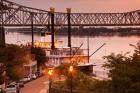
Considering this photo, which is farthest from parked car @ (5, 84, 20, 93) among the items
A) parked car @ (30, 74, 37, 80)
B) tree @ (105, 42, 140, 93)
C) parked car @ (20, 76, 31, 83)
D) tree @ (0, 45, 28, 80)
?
parked car @ (30, 74, 37, 80)

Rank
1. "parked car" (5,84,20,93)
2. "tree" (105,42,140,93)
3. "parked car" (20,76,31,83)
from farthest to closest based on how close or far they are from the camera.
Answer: "parked car" (20,76,31,83) < "parked car" (5,84,20,93) < "tree" (105,42,140,93)

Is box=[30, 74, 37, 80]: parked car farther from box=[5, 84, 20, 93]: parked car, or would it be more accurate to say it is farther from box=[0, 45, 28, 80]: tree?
box=[5, 84, 20, 93]: parked car

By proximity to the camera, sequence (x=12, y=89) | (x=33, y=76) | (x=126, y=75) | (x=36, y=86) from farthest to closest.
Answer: (x=33, y=76) → (x=36, y=86) → (x=12, y=89) → (x=126, y=75)

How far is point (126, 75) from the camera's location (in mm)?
32062

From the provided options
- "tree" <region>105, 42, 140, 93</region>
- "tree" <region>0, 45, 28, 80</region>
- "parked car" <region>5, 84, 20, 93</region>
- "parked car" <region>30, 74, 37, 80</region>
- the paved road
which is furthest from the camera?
"parked car" <region>30, 74, 37, 80</region>

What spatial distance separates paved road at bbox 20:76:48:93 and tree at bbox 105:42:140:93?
12.5 metres

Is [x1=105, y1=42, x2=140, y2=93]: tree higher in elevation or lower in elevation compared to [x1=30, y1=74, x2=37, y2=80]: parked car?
higher

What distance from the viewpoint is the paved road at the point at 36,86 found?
4610 centimetres

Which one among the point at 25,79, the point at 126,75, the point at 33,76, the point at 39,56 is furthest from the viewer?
the point at 39,56

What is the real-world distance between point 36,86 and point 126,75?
19.3m

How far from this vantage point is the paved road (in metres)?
46.1

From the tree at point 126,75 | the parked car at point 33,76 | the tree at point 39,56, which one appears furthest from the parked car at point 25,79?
the tree at point 126,75

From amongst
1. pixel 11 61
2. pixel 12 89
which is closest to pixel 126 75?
pixel 12 89

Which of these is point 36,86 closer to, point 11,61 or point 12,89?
point 11,61
